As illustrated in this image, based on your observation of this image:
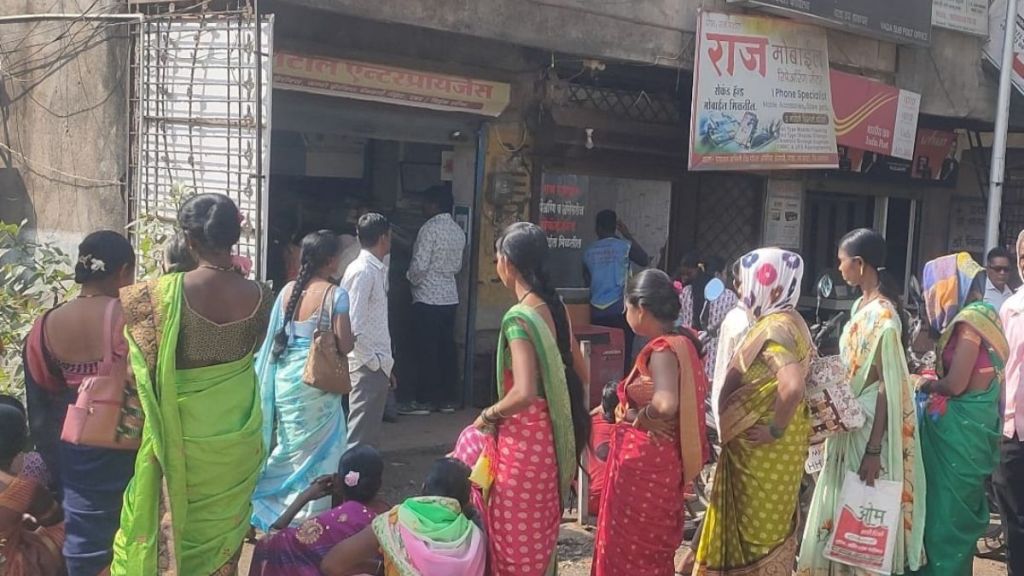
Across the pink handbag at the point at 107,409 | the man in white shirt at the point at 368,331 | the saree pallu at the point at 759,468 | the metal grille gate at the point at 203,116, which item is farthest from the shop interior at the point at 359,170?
the saree pallu at the point at 759,468

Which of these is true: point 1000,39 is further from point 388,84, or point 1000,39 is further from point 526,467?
point 526,467

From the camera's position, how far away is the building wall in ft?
21.1

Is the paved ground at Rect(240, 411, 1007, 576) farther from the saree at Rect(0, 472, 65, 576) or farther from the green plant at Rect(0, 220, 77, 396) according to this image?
the saree at Rect(0, 472, 65, 576)

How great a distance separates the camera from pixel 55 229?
6.69 metres

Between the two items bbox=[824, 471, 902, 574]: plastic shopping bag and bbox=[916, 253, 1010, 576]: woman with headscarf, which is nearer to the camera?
bbox=[824, 471, 902, 574]: plastic shopping bag

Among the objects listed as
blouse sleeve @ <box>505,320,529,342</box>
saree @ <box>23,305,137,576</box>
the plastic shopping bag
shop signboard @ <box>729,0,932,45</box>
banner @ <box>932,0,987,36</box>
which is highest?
→ banner @ <box>932,0,987,36</box>

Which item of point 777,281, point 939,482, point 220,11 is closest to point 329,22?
point 220,11

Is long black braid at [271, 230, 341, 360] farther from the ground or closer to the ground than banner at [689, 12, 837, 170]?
closer to the ground

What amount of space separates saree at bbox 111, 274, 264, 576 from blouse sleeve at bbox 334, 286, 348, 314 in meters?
1.35

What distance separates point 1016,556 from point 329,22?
507cm

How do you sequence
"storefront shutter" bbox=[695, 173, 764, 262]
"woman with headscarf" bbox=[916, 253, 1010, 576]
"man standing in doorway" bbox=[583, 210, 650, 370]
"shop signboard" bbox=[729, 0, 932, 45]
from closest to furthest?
1. "woman with headscarf" bbox=[916, 253, 1010, 576]
2. "shop signboard" bbox=[729, 0, 932, 45]
3. "man standing in doorway" bbox=[583, 210, 650, 370]
4. "storefront shutter" bbox=[695, 173, 764, 262]

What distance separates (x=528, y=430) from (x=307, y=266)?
1.65 metres

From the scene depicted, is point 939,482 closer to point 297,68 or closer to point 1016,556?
point 1016,556

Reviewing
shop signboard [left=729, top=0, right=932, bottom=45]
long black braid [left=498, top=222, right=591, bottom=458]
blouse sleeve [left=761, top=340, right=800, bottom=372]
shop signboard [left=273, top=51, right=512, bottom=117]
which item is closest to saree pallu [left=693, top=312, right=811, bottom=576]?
blouse sleeve [left=761, top=340, right=800, bottom=372]
